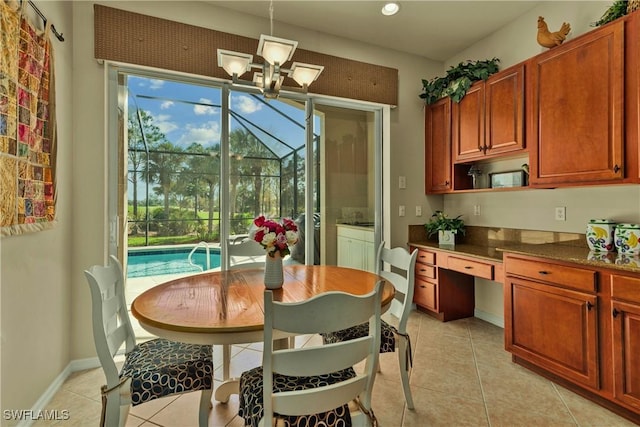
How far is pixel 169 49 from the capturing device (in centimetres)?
258

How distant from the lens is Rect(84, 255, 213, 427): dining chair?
4.22ft

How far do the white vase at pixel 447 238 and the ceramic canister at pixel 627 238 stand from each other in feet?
4.51

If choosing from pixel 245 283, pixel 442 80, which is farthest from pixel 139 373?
pixel 442 80

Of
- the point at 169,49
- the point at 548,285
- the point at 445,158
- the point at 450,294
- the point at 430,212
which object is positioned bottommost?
the point at 450,294

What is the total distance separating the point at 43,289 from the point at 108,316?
90 cm

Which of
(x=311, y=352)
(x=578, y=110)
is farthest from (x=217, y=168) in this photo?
(x=578, y=110)

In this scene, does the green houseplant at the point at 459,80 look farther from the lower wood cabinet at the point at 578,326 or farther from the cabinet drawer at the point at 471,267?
the lower wood cabinet at the point at 578,326

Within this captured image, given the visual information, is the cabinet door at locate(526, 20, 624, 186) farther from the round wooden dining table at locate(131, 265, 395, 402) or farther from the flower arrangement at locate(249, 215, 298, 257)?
the flower arrangement at locate(249, 215, 298, 257)

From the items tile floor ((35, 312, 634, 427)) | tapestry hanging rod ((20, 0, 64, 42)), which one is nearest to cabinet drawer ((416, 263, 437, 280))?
tile floor ((35, 312, 634, 427))

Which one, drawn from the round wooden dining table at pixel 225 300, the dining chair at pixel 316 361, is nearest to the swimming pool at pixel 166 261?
the round wooden dining table at pixel 225 300

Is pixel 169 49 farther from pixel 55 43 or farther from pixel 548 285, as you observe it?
pixel 548 285

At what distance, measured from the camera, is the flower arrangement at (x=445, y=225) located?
341cm

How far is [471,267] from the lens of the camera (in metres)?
2.87

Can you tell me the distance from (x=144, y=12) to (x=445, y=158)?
314cm
